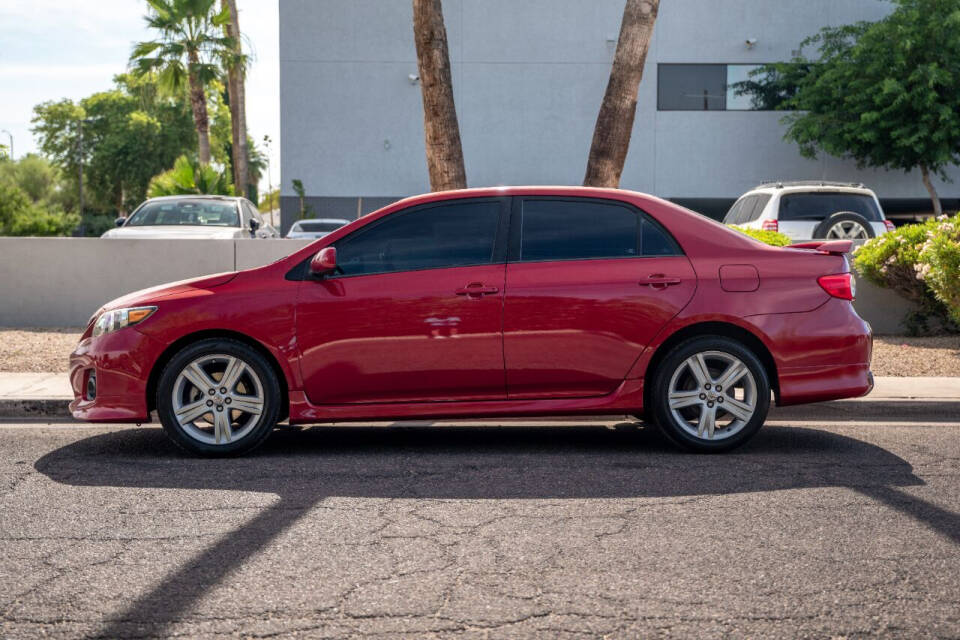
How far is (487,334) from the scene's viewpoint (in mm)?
6551

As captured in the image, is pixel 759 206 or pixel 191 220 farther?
pixel 759 206

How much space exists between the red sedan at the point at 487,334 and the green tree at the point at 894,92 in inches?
856

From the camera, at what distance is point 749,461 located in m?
6.53

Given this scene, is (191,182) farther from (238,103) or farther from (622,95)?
(622,95)

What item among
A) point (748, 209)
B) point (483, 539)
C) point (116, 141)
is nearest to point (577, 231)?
point (483, 539)

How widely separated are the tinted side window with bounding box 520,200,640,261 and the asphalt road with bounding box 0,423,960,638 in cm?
128

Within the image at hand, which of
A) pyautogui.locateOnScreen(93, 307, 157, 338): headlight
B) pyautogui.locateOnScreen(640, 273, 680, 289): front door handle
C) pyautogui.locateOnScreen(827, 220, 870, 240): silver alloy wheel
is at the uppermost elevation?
pyautogui.locateOnScreen(827, 220, 870, 240): silver alloy wheel

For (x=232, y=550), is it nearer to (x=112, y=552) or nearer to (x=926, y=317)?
(x=112, y=552)

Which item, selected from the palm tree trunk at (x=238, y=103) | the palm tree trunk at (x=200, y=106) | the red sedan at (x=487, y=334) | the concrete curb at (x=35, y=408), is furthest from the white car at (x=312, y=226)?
the red sedan at (x=487, y=334)

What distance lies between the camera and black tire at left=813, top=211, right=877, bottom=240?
14336 millimetres

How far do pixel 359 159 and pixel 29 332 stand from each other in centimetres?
1836

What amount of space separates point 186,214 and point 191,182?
12759 millimetres

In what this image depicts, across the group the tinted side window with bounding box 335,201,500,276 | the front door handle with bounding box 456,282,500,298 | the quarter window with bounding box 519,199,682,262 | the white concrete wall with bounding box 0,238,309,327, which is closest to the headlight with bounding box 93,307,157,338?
the tinted side window with bounding box 335,201,500,276

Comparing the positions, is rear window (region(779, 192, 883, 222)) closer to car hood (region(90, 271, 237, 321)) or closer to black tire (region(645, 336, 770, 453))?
black tire (region(645, 336, 770, 453))
